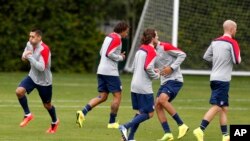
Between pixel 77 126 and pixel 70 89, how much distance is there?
26.0 ft

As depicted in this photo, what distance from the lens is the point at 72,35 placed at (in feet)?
102

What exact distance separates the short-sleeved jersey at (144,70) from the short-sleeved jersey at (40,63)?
5.86 feet

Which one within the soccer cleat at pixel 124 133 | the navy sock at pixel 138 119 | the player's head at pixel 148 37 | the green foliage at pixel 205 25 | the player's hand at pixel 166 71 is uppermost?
the player's head at pixel 148 37

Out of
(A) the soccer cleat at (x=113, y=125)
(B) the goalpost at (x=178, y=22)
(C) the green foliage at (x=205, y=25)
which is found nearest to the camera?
(A) the soccer cleat at (x=113, y=125)

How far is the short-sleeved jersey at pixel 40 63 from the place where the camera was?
577 inches

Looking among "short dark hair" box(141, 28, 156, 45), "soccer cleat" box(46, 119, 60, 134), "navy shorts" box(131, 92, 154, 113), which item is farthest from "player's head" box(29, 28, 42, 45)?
"navy shorts" box(131, 92, 154, 113)

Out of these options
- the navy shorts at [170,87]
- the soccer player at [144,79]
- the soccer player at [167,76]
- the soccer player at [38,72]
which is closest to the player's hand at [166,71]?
the soccer player at [167,76]

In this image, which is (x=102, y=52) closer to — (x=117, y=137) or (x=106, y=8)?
(x=117, y=137)

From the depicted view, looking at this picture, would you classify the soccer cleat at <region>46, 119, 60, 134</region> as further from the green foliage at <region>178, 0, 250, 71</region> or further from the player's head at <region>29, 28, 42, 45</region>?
the green foliage at <region>178, 0, 250, 71</region>

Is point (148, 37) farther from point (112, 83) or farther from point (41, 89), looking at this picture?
point (112, 83)

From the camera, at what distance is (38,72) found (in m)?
15.1

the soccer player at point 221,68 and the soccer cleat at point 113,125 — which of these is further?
the soccer cleat at point 113,125

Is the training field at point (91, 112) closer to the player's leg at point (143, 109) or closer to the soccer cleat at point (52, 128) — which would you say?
the soccer cleat at point (52, 128)

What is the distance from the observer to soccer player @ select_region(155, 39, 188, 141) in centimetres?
1459
